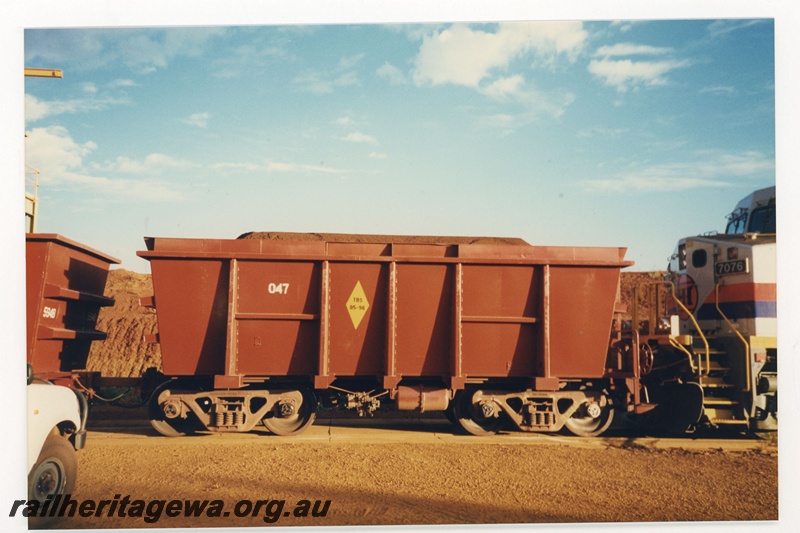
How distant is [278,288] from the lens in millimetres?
8164

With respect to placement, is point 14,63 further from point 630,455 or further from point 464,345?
point 630,455

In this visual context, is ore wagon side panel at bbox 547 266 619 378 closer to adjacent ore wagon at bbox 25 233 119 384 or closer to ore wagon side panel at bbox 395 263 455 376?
ore wagon side panel at bbox 395 263 455 376

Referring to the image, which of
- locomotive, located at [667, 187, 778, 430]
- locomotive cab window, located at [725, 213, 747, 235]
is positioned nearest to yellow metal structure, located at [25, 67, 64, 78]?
locomotive, located at [667, 187, 778, 430]

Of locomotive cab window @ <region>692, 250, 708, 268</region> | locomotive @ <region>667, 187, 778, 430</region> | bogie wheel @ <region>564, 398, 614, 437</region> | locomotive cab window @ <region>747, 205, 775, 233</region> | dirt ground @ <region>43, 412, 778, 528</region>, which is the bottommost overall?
dirt ground @ <region>43, 412, 778, 528</region>

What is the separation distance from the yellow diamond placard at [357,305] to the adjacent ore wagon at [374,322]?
0.6 inches

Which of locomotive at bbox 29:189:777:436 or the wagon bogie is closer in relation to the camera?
locomotive at bbox 29:189:777:436

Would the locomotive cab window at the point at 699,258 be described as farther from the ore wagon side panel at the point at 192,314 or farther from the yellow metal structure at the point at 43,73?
the yellow metal structure at the point at 43,73

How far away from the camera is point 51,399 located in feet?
19.5

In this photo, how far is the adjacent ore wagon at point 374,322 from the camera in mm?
8062

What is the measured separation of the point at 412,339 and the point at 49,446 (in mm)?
4782

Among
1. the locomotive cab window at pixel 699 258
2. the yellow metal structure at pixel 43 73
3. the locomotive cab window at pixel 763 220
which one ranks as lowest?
the locomotive cab window at pixel 699 258

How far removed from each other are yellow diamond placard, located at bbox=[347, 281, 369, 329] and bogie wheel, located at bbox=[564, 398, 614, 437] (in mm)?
3801

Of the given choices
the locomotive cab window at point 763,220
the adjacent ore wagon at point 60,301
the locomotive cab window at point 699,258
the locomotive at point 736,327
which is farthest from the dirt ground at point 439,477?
the locomotive cab window at point 763,220

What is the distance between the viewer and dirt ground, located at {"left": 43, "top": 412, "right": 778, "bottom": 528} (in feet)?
20.1
